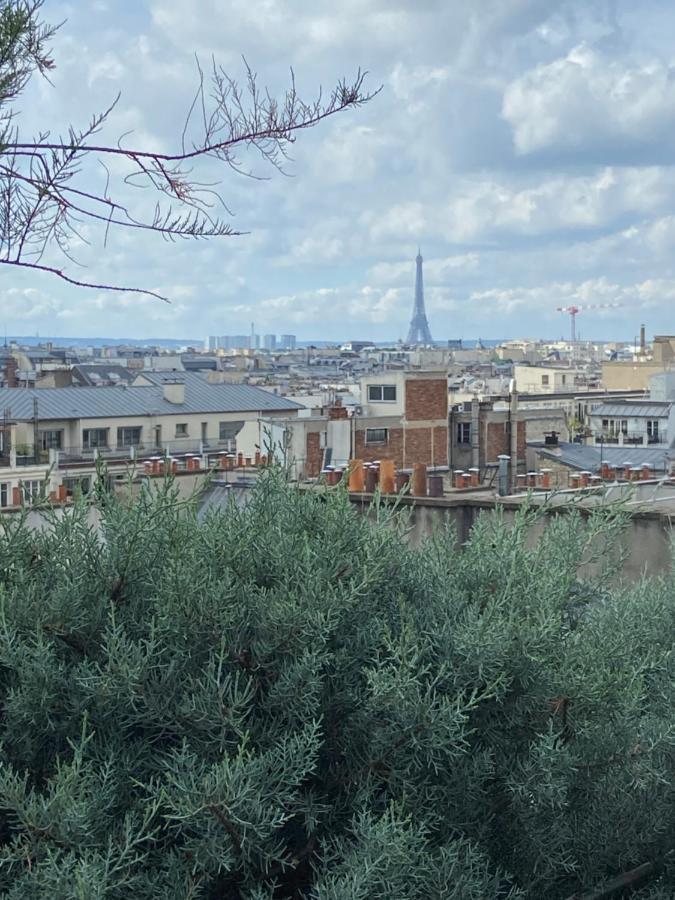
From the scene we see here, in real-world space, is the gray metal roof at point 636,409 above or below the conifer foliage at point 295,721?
below

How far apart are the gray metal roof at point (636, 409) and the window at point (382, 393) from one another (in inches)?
531

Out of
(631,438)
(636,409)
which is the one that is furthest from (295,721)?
(636,409)

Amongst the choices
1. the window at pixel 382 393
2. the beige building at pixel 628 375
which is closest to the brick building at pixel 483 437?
the window at pixel 382 393

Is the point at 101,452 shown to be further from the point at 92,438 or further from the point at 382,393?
the point at 382,393

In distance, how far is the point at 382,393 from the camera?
52406 millimetres

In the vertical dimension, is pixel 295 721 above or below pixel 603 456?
above

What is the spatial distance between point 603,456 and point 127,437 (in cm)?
2111

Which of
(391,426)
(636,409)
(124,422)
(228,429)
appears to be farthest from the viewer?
(228,429)

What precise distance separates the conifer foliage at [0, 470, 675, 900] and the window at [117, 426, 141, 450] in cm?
4924

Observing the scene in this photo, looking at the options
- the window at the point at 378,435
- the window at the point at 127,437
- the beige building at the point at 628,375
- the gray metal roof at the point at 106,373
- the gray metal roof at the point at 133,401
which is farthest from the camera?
the beige building at the point at 628,375

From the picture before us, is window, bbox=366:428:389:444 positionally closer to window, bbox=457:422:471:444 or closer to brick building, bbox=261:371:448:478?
brick building, bbox=261:371:448:478

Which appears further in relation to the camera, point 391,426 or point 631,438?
point 631,438

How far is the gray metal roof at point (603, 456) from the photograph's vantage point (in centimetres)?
4566

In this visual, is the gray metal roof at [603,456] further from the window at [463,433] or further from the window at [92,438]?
the window at [92,438]
